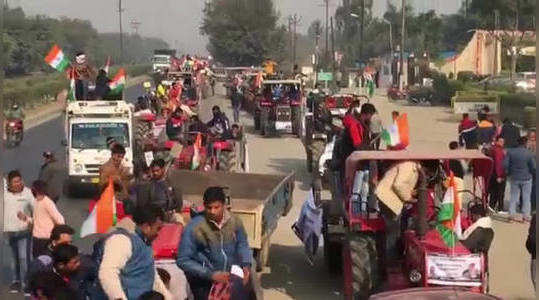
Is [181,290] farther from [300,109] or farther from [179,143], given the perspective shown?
[300,109]

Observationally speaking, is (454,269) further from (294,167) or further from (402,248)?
(294,167)

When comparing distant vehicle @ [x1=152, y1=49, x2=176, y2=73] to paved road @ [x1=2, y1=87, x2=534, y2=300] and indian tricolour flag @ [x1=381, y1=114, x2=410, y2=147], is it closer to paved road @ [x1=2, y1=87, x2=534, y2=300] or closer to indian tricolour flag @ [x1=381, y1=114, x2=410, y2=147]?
paved road @ [x1=2, y1=87, x2=534, y2=300]

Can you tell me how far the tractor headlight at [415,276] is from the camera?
29.7ft

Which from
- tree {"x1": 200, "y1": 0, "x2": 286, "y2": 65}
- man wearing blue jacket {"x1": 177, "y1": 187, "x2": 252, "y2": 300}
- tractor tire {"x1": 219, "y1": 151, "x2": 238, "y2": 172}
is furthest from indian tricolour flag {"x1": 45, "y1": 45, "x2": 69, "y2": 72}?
tree {"x1": 200, "y1": 0, "x2": 286, "y2": 65}

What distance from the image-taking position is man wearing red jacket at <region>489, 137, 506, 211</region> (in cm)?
1720

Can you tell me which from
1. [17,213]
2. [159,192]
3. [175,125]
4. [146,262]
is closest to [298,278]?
[159,192]

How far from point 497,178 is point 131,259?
38.5 ft

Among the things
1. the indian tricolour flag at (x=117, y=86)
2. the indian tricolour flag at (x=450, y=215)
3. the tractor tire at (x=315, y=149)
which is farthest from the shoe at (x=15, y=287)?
the indian tricolour flag at (x=117, y=86)

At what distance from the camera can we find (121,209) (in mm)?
10227

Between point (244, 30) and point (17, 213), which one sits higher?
point (244, 30)

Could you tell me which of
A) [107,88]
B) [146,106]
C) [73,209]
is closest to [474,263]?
[73,209]

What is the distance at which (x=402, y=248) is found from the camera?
32.9 feet

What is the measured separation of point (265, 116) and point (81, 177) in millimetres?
14864

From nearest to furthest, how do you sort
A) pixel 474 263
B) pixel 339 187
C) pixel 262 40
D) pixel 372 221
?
pixel 474 263 < pixel 372 221 < pixel 339 187 < pixel 262 40
